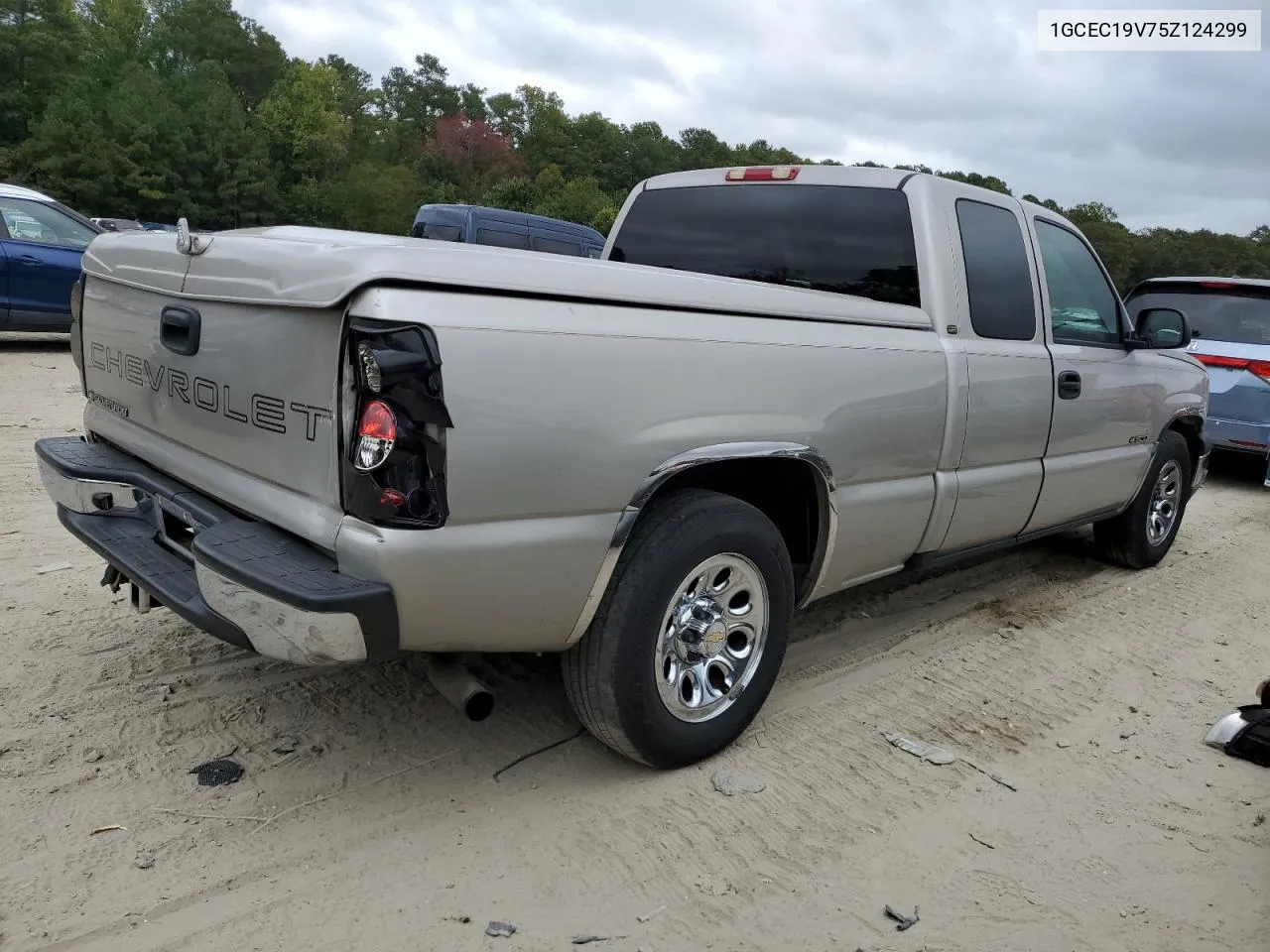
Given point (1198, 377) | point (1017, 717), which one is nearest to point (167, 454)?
point (1017, 717)

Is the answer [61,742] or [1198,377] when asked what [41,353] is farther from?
[1198,377]

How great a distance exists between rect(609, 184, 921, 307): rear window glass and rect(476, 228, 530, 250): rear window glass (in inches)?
395

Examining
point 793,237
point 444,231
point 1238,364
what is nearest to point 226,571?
point 793,237

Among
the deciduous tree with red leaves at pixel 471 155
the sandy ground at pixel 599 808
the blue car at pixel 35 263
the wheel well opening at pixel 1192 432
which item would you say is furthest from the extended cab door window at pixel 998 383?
the deciduous tree with red leaves at pixel 471 155

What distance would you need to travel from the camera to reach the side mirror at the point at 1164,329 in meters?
4.83

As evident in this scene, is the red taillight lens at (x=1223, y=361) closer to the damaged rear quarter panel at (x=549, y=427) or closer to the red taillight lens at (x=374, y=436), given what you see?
the damaged rear quarter panel at (x=549, y=427)

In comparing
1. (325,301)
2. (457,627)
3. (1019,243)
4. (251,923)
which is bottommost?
(251,923)

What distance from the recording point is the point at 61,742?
2947 millimetres

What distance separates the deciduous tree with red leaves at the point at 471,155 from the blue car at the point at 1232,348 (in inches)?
2127

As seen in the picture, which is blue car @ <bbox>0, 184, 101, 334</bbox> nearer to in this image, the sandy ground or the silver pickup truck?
the sandy ground

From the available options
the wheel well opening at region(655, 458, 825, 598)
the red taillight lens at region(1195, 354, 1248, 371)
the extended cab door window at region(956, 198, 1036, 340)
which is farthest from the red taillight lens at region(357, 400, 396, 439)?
the red taillight lens at region(1195, 354, 1248, 371)

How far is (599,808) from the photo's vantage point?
283cm

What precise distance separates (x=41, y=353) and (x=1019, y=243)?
32.0 feet

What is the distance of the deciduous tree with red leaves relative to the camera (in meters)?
60.2
